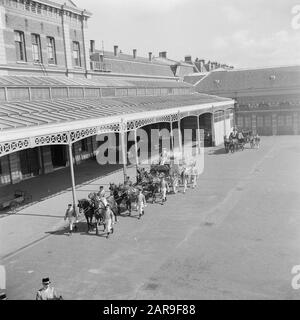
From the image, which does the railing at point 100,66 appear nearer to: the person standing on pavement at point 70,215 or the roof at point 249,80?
the roof at point 249,80

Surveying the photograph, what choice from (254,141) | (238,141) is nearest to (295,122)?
(254,141)

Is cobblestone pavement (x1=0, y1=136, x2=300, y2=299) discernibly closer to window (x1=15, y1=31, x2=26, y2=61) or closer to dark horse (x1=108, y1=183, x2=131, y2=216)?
dark horse (x1=108, y1=183, x2=131, y2=216)

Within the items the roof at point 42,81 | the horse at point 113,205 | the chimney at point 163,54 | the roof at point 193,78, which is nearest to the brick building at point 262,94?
the roof at point 193,78

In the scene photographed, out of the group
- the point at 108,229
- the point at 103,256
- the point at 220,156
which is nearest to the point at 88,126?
the point at 108,229

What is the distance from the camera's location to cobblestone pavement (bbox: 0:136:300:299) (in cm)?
851

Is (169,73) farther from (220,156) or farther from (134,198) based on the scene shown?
(134,198)

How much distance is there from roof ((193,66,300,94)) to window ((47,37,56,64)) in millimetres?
23618

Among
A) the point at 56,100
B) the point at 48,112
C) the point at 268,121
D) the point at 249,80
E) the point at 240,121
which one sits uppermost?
the point at 249,80

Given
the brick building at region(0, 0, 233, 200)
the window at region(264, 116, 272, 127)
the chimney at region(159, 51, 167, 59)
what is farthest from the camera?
the chimney at region(159, 51, 167, 59)

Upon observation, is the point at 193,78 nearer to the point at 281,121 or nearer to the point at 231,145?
the point at 281,121

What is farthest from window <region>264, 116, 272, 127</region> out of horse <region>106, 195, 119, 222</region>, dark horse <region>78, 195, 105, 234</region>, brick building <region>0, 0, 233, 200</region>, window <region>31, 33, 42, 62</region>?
dark horse <region>78, 195, 105, 234</region>

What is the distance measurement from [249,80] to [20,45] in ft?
93.1

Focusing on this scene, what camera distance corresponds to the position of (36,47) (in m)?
25.1

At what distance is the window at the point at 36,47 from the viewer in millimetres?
24730
